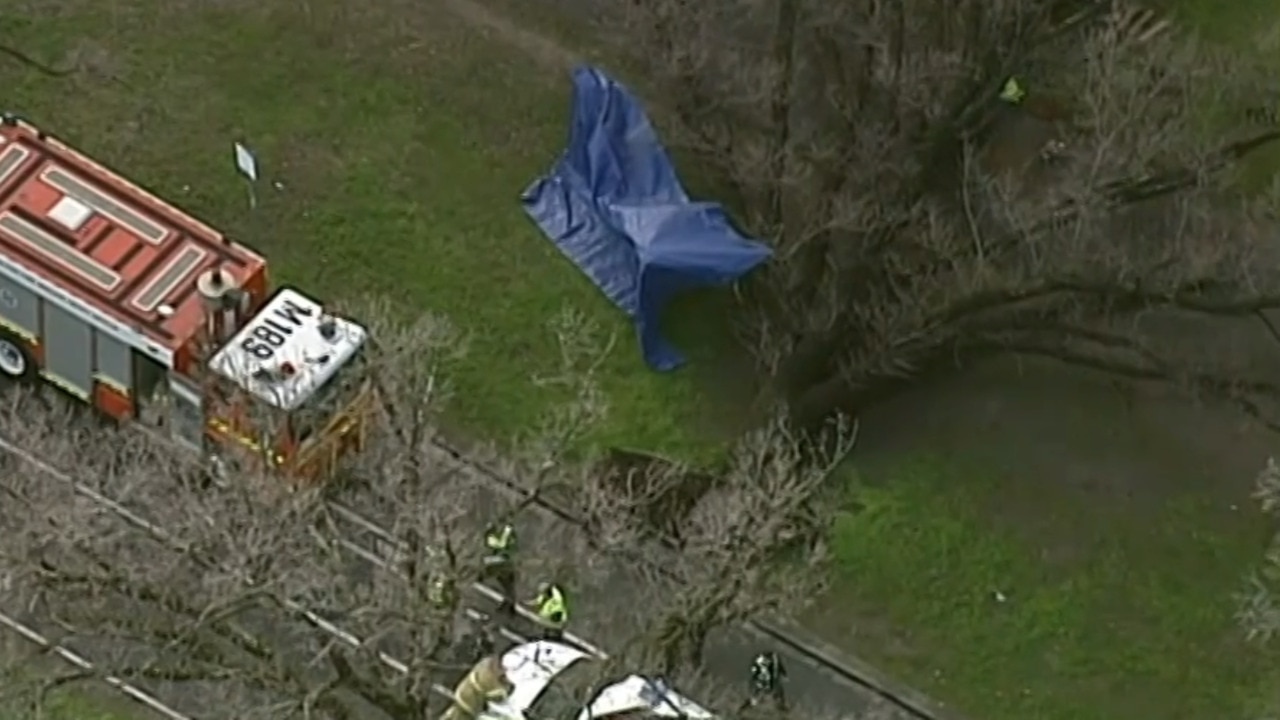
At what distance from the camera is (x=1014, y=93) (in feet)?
105

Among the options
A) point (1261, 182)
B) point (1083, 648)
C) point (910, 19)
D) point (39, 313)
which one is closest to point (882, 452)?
point (1083, 648)

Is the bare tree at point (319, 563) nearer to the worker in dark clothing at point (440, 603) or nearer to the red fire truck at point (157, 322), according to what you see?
the worker in dark clothing at point (440, 603)

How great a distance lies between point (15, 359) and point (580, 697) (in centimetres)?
883

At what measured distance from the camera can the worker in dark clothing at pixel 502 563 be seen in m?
24.4

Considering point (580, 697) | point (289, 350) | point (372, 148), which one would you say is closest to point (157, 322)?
point (289, 350)

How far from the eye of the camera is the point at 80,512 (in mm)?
22250

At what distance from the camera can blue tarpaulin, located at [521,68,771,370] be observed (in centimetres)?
2941

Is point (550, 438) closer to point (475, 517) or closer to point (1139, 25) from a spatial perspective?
point (475, 517)

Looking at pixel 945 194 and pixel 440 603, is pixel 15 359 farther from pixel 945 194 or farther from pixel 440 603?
pixel 945 194

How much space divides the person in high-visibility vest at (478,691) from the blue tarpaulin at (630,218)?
23.3ft

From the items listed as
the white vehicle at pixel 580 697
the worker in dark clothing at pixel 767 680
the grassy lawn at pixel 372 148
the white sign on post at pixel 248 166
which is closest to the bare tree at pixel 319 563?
the white vehicle at pixel 580 697

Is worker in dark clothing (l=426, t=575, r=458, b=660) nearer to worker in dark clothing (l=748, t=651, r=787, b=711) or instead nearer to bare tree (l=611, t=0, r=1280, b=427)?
worker in dark clothing (l=748, t=651, r=787, b=711)

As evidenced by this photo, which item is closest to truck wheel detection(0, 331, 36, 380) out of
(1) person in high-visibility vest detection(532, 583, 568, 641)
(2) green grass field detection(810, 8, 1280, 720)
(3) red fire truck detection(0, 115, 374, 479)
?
(3) red fire truck detection(0, 115, 374, 479)

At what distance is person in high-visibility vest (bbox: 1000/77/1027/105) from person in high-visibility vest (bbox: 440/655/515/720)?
34.4 ft
